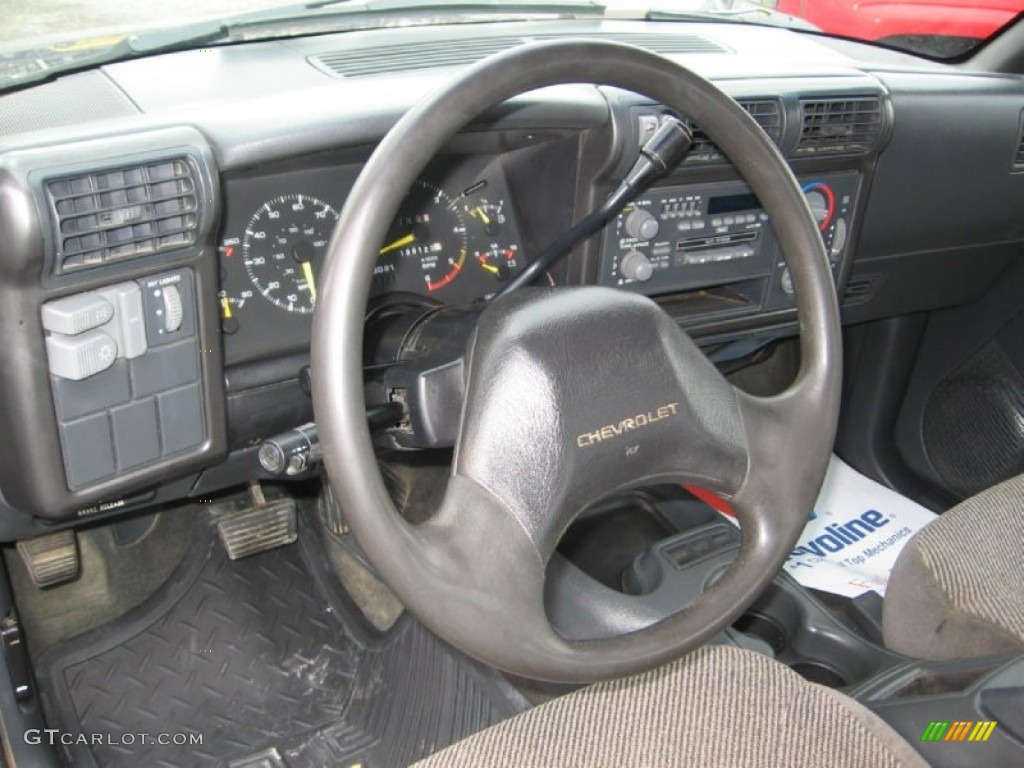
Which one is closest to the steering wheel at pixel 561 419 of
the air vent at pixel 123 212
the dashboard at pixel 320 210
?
the dashboard at pixel 320 210

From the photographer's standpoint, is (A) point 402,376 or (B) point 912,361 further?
(B) point 912,361

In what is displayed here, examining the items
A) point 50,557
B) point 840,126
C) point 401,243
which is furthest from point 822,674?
point 50,557

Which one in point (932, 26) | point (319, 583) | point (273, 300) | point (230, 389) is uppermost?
point (932, 26)

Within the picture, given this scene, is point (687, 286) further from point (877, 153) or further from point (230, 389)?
point (230, 389)

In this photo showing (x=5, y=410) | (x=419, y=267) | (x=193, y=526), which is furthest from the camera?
(x=193, y=526)

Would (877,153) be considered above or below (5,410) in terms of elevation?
above

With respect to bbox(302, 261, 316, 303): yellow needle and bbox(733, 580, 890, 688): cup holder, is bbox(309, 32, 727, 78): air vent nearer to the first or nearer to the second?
bbox(302, 261, 316, 303): yellow needle

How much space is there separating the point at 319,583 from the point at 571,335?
113 cm

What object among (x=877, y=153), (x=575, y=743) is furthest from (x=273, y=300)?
(x=877, y=153)

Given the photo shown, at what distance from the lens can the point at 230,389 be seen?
4.44ft

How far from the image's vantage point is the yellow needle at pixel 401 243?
1398mm

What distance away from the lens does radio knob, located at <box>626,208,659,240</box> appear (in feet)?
5.00

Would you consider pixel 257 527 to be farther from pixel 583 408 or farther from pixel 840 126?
pixel 840 126

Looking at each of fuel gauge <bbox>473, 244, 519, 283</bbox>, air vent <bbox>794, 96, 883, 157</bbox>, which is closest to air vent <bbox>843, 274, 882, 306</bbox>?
air vent <bbox>794, 96, 883, 157</bbox>
